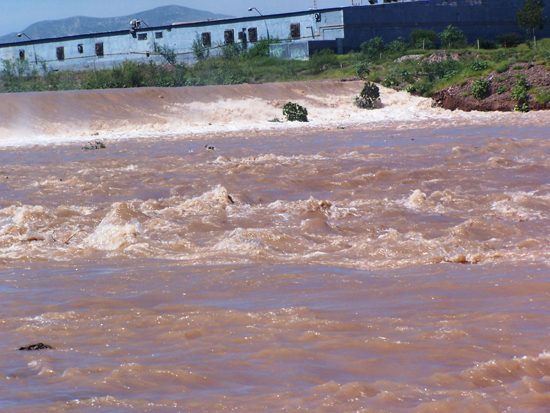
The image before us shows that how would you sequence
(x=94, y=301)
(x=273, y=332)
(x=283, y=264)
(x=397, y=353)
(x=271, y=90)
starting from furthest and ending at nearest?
(x=271, y=90) < (x=283, y=264) < (x=94, y=301) < (x=273, y=332) < (x=397, y=353)

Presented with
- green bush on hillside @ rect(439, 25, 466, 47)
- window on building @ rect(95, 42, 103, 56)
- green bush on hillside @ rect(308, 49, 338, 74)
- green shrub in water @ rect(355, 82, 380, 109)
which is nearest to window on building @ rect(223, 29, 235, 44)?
green bush on hillside @ rect(308, 49, 338, 74)

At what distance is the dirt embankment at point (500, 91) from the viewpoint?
24516 mm

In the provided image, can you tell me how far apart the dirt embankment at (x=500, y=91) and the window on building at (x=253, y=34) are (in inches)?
889

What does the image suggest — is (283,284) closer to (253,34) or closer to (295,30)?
(295,30)

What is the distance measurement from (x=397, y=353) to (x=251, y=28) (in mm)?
46260

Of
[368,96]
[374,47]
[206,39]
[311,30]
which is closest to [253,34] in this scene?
[206,39]

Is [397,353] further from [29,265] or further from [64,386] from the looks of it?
[29,265]

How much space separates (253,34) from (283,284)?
4455 cm

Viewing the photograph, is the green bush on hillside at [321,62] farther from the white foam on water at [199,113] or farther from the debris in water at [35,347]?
the debris in water at [35,347]

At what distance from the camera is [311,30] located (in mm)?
44656

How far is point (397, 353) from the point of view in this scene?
312 cm

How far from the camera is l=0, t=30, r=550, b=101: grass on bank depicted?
29.9 metres

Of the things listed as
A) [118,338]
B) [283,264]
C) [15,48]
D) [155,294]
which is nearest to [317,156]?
[283,264]

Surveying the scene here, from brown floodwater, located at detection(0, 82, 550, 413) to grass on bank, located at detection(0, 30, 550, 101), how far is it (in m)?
17.5
